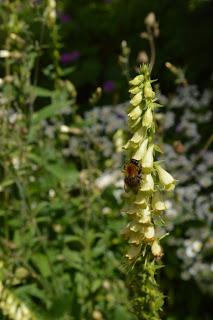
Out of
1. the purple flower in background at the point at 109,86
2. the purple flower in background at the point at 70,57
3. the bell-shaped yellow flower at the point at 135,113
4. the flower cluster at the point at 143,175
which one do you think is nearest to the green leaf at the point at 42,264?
Answer: the flower cluster at the point at 143,175

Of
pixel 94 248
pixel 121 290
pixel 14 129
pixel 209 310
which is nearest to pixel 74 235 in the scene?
pixel 94 248

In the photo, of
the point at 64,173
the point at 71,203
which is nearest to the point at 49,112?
A: the point at 64,173

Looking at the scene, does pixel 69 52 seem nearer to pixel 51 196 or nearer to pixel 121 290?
pixel 51 196

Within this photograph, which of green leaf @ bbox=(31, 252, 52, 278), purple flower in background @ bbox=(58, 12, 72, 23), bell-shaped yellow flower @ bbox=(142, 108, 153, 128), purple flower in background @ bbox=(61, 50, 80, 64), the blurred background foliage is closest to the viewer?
bell-shaped yellow flower @ bbox=(142, 108, 153, 128)

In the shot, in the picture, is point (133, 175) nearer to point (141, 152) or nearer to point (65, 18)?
point (141, 152)

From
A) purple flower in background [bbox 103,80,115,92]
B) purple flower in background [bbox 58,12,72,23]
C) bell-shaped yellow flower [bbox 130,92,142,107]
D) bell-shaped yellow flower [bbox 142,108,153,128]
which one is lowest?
bell-shaped yellow flower [bbox 142,108,153,128]

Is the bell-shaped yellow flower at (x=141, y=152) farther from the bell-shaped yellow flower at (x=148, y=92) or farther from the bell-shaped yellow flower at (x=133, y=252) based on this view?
the bell-shaped yellow flower at (x=133, y=252)

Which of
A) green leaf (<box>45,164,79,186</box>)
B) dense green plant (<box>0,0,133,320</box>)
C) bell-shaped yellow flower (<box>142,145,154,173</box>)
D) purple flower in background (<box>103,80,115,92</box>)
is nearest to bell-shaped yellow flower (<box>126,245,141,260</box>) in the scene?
bell-shaped yellow flower (<box>142,145,154,173</box>)

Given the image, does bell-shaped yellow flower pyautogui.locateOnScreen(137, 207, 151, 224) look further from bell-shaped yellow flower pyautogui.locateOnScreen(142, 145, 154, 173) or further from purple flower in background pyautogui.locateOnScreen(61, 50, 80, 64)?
purple flower in background pyautogui.locateOnScreen(61, 50, 80, 64)
